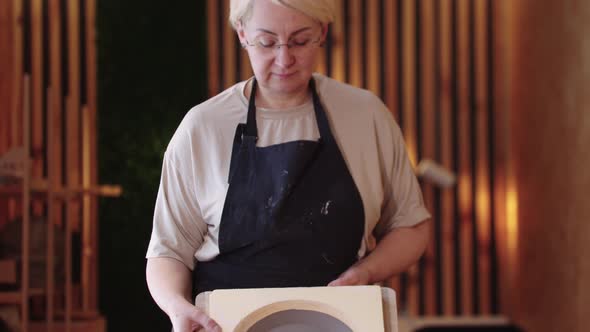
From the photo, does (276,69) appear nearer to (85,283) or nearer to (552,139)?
(552,139)

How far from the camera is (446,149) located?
17.4 ft

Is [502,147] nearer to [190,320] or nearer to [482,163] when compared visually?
[482,163]

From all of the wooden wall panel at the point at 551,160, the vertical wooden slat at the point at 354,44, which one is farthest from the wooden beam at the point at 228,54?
the wooden wall panel at the point at 551,160

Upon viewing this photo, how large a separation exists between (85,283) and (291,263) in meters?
3.57

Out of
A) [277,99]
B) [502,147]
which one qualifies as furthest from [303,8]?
[502,147]

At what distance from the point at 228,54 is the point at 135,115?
2.60 feet

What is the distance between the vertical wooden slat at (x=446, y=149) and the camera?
5.30m

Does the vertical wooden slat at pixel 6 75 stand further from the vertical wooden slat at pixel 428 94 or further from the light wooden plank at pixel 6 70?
the vertical wooden slat at pixel 428 94

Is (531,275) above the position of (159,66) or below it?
below

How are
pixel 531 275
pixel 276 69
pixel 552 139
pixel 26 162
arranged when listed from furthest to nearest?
pixel 531 275 → pixel 552 139 → pixel 26 162 → pixel 276 69

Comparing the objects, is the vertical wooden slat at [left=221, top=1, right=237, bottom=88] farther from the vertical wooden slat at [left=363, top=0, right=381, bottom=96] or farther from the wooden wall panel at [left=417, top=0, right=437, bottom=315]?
the wooden wall panel at [left=417, top=0, right=437, bottom=315]

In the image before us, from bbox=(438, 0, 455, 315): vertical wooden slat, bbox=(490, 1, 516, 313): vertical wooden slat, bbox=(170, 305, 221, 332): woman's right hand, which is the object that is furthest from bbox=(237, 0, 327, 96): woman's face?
bbox=(490, 1, 516, 313): vertical wooden slat

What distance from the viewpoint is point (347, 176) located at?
1692mm

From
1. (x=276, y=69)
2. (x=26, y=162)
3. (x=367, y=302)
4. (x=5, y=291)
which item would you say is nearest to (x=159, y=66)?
(x=26, y=162)
